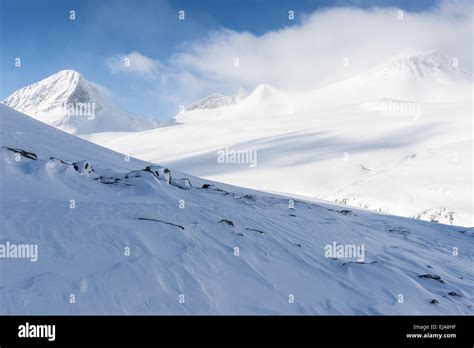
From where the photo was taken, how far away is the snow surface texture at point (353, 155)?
113ft

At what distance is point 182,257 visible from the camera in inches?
283

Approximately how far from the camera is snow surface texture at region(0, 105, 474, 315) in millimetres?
5863

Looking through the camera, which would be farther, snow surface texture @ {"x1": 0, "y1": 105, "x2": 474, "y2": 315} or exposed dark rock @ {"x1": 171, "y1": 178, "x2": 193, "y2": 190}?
exposed dark rock @ {"x1": 171, "y1": 178, "x2": 193, "y2": 190}

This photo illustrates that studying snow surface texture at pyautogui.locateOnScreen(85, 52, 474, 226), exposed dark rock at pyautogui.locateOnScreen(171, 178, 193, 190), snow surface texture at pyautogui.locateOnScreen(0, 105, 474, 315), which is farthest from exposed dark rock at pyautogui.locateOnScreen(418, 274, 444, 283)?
snow surface texture at pyautogui.locateOnScreen(85, 52, 474, 226)

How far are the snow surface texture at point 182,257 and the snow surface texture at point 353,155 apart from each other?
1844 cm

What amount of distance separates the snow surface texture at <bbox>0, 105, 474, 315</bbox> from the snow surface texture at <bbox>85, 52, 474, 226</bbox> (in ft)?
60.5

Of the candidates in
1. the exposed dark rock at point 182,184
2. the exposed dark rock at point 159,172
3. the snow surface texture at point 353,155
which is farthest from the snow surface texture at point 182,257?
the snow surface texture at point 353,155

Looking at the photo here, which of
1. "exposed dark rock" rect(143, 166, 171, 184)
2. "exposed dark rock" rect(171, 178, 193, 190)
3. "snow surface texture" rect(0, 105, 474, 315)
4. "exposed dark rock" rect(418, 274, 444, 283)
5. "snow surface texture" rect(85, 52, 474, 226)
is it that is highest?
"snow surface texture" rect(85, 52, 474, 226)

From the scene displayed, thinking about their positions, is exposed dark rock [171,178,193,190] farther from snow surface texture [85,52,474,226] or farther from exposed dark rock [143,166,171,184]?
snow surface texture [85,52,474,226]

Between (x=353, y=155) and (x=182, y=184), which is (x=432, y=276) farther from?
(x=353, y=155)

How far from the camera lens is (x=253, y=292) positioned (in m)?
6.55

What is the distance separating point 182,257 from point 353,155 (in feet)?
178
